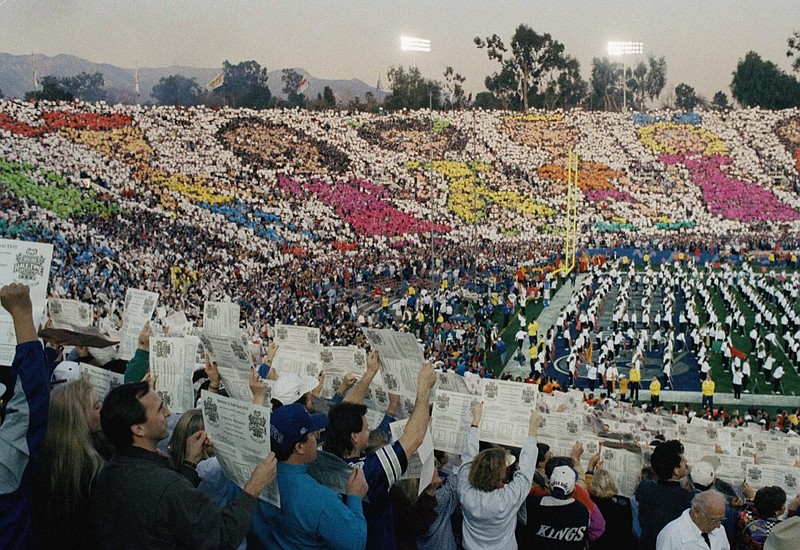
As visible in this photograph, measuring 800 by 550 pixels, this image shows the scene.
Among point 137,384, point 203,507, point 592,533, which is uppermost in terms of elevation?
point 137,384

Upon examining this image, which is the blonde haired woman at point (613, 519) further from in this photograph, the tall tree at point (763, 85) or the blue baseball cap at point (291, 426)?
the tall tree at point (763, 85)

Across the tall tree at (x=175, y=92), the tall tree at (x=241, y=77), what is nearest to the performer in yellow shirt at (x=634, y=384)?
the tall tree at (x=241, y=77)

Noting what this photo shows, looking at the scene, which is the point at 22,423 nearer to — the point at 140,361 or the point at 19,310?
the point at 19,310

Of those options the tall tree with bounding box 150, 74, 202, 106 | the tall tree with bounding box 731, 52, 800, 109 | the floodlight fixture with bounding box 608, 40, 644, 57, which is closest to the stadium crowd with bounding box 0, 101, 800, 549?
the floodlight fixture with bounding box 608, 40, 644, 57

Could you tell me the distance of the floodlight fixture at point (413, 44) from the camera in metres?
41.4

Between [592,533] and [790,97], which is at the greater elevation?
[790,97]

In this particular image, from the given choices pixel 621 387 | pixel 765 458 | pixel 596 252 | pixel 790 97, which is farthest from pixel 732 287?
pixel 790 97

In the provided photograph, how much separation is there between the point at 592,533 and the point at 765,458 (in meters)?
4.10

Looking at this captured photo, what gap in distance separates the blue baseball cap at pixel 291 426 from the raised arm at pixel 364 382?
0.83 meters

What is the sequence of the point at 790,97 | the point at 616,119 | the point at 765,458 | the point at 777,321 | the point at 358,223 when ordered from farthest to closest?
1. the point at 790,97
2. the point at 616,119
3. the point at 358,223
4. the point at 777,321
5. the point at 765,458

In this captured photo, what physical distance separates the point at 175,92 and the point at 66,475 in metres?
107

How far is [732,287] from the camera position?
24.8 metres

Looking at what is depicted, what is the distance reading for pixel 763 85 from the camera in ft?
221

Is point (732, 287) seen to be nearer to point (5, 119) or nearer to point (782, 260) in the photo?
point (782, 260)
